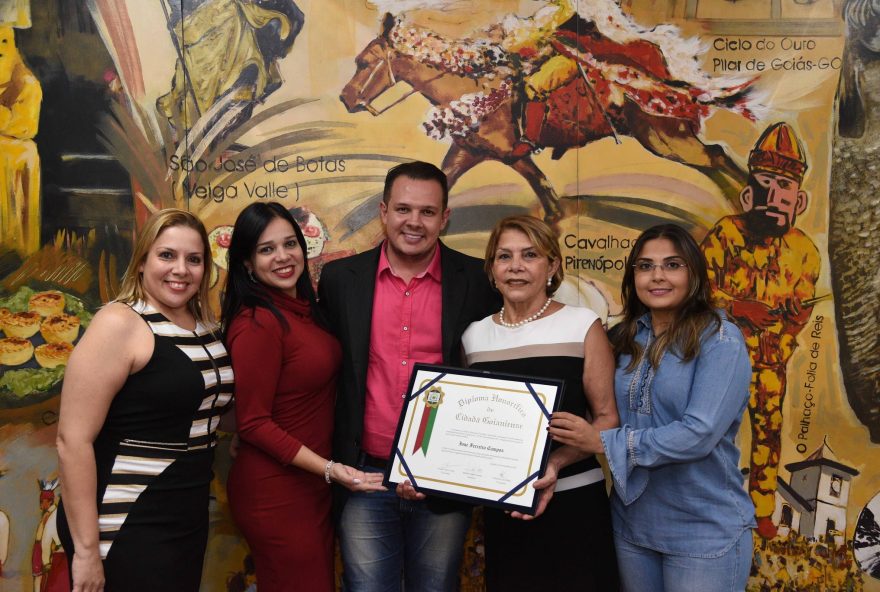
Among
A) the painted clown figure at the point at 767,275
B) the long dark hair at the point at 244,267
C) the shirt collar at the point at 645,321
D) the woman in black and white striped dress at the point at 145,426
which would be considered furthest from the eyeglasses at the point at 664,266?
the woman in black and white striped dress at the point at 145,426

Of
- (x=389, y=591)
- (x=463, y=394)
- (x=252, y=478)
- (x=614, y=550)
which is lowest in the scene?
(x=389, y=591)

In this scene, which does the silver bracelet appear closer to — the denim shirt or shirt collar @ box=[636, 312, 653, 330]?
the denim shirt

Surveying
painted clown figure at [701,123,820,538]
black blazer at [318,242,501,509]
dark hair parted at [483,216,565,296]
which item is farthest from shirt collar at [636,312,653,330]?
painted clown figure at [701,123,820,538]

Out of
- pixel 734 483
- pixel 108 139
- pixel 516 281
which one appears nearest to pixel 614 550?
pixel 734 483

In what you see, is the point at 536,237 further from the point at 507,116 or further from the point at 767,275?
the point at 767,275

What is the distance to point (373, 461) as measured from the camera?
2.57 metres

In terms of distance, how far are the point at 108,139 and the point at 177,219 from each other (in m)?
1.36

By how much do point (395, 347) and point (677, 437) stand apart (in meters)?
1.07

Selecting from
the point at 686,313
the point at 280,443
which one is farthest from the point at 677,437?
the point at 280,443

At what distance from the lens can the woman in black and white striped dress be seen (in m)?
1.98

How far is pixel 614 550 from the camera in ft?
7.68

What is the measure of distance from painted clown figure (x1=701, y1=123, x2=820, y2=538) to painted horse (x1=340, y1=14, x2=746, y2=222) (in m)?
0.14

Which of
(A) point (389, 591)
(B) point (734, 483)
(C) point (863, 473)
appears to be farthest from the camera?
(C) point (863, 473)

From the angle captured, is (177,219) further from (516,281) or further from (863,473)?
(863,473)
